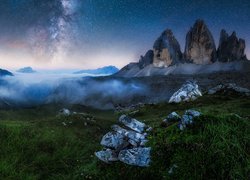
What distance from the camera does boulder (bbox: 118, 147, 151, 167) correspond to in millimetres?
9281

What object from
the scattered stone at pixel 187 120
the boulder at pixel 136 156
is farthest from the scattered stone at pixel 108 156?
the scattered stone at pixel 187 120

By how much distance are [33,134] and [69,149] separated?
3.38 meters

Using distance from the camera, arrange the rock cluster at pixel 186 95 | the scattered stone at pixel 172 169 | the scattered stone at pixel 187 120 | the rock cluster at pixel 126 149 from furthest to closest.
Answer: the rock cluster at pixel 186 95, the scattered stone at pixel 187 120, the rock cluster at pixel 126 149, the scattered stone at pixel 172 169

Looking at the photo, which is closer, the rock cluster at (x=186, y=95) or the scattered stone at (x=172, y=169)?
the scattered stone at (x=172, y=169)

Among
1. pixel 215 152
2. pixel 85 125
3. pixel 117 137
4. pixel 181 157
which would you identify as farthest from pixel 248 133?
pixel 85 125

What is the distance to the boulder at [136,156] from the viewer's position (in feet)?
30.5

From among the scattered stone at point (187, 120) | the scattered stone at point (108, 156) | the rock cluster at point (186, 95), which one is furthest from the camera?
the rock cluster at point (186, 95)

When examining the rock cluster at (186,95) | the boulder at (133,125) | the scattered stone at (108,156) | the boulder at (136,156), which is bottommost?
the rock cluster at (186,95)

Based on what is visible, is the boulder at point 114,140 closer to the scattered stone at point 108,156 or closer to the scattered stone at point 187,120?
the scattered stone at point 108,156

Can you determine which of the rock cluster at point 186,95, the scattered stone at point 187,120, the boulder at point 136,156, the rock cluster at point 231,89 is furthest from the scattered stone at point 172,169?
the rock cluster at point 231,89

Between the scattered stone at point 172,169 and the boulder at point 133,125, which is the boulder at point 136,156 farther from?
the boulder at point 133,125

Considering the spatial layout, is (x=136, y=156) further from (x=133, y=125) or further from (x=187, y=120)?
(x=133, y=125)

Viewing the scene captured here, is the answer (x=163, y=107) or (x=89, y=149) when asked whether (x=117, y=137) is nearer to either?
(x=89, y=149)

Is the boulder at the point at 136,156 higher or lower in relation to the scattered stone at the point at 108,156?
higher
